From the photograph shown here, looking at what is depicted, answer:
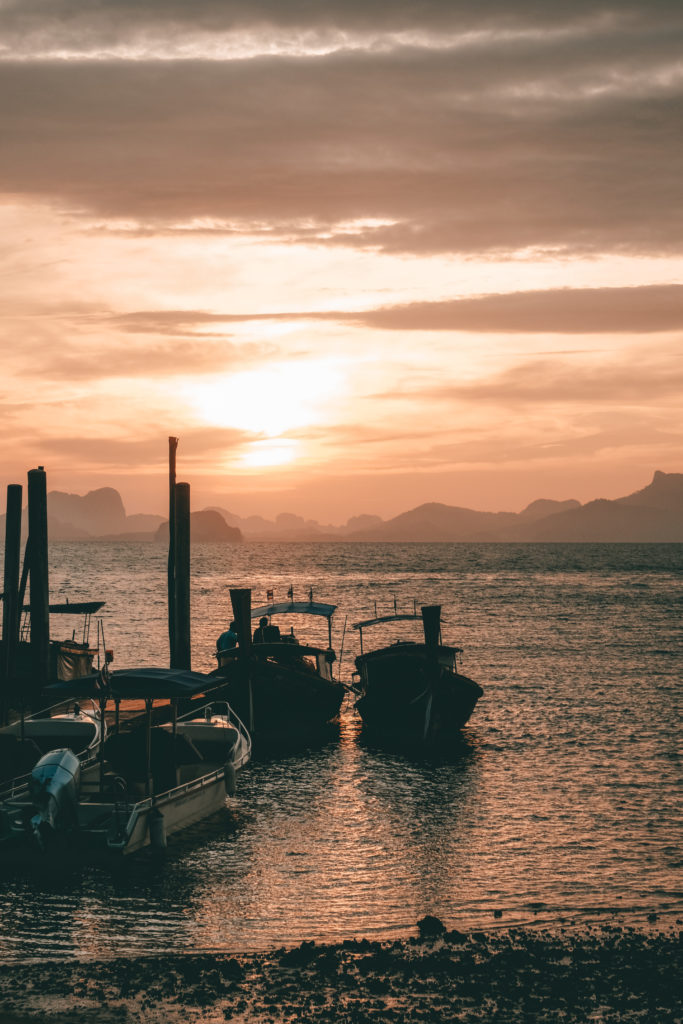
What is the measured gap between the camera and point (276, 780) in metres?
26.9

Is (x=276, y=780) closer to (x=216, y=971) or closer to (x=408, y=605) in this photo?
(x=216, y=971)

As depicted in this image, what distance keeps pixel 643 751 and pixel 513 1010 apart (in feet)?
62.4

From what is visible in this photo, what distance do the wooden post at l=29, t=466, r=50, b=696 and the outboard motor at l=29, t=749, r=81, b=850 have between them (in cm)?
1034

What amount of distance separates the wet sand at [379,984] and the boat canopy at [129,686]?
6076 millimetres

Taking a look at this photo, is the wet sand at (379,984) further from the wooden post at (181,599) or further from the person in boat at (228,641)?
the person in boat at (228,641)

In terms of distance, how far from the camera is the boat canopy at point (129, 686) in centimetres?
1998

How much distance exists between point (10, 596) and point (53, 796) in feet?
53.7

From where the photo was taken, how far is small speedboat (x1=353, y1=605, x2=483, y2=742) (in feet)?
102

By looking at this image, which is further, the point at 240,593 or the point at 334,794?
the point at 240,593

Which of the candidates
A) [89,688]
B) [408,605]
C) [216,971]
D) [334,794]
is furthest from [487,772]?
[408,605]

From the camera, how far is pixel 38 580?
95.9 ft

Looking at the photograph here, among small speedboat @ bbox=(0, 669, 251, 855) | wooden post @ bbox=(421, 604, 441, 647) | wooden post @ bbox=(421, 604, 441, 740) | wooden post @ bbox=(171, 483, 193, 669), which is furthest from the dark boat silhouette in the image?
small speedboat @ bbox=(0, 669, 251, 855)

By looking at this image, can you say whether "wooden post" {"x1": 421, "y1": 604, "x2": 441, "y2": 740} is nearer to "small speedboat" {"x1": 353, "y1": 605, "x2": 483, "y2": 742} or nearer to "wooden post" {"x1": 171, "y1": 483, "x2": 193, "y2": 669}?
"small speedboat" {"x1": 353, "y1": 605, "x2": 483, "y2": 742}

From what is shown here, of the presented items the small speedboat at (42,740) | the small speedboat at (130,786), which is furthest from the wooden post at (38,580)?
the small speedboat at (130,786)
